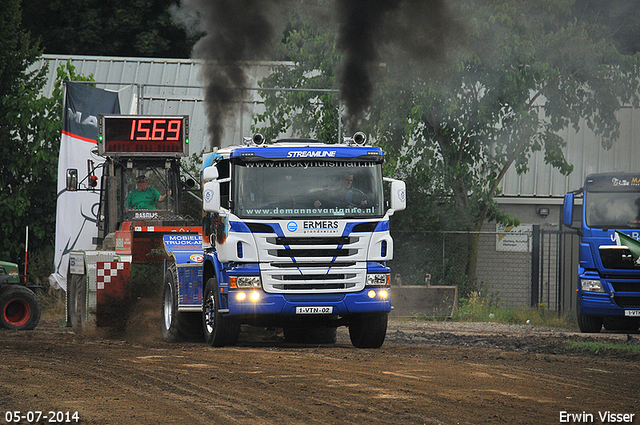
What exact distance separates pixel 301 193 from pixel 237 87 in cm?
1019

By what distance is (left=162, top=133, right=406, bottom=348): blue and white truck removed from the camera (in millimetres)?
12227

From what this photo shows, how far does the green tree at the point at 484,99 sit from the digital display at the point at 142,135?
516 cm

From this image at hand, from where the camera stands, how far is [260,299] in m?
12.2

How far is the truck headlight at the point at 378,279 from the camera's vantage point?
41.0ft

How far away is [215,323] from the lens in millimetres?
12945

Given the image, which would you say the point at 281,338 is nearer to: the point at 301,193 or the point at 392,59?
the point at 301,193

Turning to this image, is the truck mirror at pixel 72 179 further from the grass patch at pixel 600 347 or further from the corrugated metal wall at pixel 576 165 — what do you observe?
the corrugated metal wall at pixel 576 165

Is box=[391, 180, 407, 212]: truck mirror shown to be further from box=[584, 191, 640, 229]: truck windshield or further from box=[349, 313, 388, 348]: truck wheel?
box=[584, 191, 640, 229]: truck windshield

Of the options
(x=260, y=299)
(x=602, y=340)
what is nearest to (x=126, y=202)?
(x=260, y=299)

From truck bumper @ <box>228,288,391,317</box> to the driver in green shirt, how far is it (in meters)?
4.93

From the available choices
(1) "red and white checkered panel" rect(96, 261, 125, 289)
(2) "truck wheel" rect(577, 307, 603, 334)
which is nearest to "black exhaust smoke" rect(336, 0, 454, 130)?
(2) "truck wheel" rect(577, 307, 603, 334)

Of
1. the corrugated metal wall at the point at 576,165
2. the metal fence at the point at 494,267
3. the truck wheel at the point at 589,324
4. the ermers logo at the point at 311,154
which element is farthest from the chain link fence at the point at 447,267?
the ermers logo at the point at 311,154

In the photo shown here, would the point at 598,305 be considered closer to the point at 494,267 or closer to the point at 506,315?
the point at 506,315

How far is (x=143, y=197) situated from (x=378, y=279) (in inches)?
234
